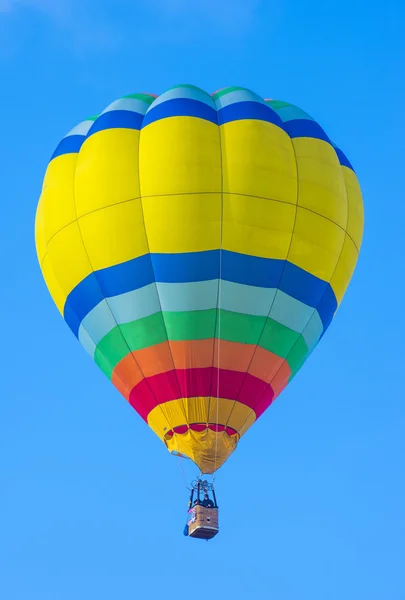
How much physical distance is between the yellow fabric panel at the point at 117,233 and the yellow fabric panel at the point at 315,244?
1847 millimetres

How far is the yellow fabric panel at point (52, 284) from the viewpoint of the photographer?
19719 millimetres

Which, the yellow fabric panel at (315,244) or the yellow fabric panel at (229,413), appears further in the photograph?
the yellow fabric panel at (315,244)

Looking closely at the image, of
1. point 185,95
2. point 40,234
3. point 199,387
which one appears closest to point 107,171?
point 185,95

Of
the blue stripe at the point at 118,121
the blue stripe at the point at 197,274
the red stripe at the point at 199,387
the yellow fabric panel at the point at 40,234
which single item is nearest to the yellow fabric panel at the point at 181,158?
the blue stripe at the point at 118,121

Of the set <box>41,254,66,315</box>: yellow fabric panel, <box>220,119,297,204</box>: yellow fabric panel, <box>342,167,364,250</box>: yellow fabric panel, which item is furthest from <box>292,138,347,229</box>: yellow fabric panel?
<box>41,254,66,315</box>: yellow fabric panel

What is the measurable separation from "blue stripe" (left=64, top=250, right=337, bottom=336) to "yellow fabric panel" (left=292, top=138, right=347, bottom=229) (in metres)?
0.81

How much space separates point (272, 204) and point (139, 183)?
1.61 m

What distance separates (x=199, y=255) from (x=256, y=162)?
4.39 ft

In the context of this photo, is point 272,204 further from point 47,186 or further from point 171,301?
point 47,186

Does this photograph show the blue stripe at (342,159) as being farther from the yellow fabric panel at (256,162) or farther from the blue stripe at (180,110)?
the blue stripe at (180,110)

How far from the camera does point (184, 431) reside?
735 inches

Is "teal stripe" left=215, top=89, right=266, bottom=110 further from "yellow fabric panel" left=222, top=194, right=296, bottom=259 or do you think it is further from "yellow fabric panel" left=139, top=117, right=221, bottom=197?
"yellow fabric panel" left=222, top=194, right=296, bottom=259

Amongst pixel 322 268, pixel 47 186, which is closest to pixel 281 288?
pixel 322 268

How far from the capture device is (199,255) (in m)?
18.5
